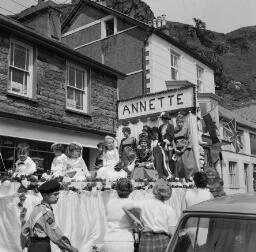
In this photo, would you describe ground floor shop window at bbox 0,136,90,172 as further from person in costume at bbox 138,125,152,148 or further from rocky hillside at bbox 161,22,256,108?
rocky hillside at bbox 161,22,256,108

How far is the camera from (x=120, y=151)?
393 inches

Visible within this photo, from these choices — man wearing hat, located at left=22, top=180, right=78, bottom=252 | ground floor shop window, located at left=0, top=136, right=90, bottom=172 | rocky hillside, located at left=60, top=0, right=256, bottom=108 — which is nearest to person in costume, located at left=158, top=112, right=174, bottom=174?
ground floor shop window, located at left=0, top=136, right=90, bottom=172

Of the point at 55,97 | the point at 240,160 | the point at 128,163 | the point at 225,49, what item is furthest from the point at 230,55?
the point at 128,163

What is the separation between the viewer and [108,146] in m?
A: 9.08

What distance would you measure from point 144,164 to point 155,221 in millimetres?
4083

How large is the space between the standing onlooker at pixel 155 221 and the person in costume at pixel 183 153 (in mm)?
4319

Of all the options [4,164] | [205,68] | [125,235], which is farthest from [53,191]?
[205,68]

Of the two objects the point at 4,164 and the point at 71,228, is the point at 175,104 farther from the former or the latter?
the point at 4,164

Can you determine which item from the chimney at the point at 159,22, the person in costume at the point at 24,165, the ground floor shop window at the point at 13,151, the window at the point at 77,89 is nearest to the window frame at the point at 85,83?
the window at the point at 77,89

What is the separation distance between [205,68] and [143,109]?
48.7 ft

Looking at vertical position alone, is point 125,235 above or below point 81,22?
below

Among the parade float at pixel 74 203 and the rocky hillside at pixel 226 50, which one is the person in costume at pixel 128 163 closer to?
the parade float at pixel 74 203

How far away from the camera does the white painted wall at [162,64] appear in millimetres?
19984

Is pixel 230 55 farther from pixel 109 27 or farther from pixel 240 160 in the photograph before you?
pixel 109 27
